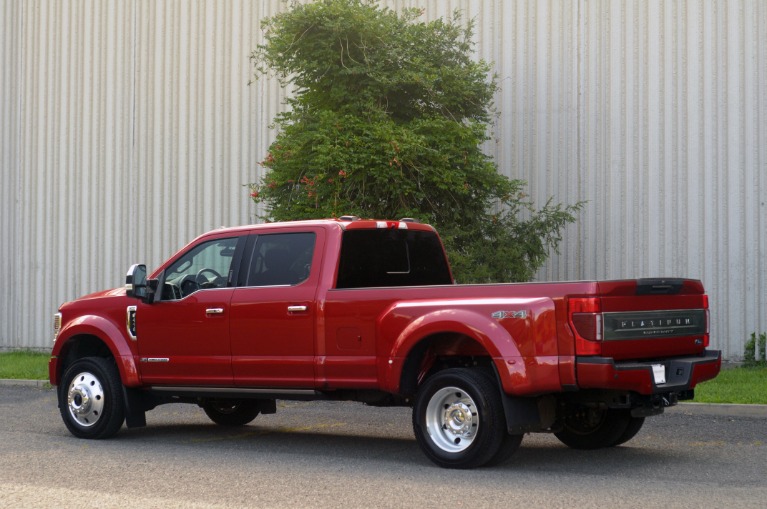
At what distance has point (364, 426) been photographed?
11914 millimetres

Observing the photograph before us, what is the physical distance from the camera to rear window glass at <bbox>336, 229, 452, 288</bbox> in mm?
9805

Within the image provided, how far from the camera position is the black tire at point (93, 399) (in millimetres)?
10688

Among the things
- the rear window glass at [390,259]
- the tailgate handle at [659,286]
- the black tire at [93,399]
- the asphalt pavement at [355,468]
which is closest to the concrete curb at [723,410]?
the asphalt pavement at [355,468]

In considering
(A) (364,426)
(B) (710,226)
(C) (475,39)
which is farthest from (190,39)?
(A) (364,426)

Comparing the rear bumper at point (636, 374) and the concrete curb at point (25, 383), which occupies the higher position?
the rear bumper at point (636, 374)

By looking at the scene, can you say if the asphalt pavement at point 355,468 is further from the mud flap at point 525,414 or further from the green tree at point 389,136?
the green tree at point 389,136

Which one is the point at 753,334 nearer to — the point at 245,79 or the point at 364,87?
the point at 364,87

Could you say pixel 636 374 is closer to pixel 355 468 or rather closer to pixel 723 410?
pixel 355 468

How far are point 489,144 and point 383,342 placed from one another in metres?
10.3

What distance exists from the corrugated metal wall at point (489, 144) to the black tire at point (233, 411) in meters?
7.76

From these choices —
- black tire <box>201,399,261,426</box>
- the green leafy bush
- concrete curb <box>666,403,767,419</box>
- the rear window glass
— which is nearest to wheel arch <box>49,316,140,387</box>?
black tire <box>201,399,261,426</box>

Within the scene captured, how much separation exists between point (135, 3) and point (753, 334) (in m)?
14.4

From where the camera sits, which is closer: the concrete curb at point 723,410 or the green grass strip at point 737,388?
the concrete curb at point 723,410

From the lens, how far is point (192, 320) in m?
10.3
